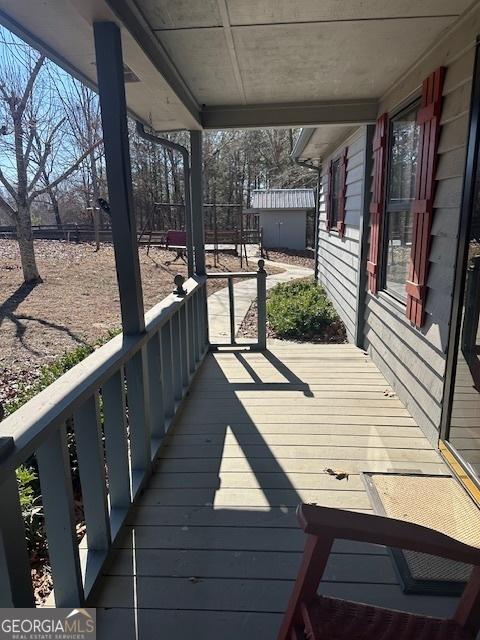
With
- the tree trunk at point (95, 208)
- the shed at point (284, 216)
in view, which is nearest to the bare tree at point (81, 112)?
the tree trunk at point (95, 208)

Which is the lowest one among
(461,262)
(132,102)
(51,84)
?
(461,262)

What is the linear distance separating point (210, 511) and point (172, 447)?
0.64 meters

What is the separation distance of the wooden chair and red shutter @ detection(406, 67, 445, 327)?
6.12ft

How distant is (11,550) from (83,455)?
0.56m

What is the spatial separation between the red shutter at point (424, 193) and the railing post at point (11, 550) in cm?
234

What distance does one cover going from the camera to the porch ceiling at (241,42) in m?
1.90

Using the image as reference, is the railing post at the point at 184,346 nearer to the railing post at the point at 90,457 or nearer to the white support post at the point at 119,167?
the white support post at the point at 119,167

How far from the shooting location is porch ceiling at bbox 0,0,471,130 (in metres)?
1.90

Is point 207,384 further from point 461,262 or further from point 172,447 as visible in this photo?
point 461,262

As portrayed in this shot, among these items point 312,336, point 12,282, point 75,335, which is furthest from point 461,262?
point 12,282

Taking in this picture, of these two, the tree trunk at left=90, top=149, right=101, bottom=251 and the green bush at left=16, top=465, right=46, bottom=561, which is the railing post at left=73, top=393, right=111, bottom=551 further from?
the tree trunk at left=90, top=149, right=101, bottom=251

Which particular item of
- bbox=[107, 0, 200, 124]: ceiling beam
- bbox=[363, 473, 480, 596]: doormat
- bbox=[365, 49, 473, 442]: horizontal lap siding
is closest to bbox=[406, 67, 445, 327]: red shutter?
bbox=[365, 49, 473, 442]: horizontal lap siding

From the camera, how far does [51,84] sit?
9.54m

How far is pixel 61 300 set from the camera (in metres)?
8.02
